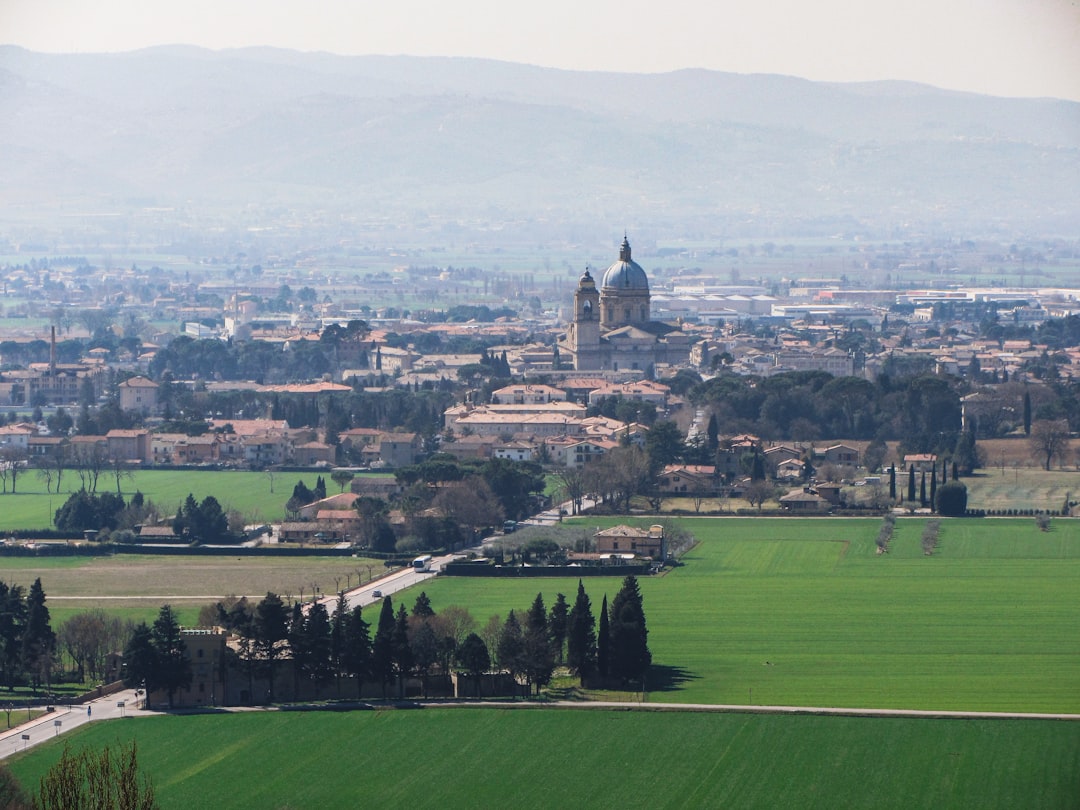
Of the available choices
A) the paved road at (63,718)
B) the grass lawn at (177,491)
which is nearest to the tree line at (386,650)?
the paved road at (63,718)

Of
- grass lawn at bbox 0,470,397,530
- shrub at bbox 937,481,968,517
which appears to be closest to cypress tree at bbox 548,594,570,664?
grass lawn at bbox 0,470,397,530

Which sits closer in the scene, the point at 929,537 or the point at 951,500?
the point at 929,537

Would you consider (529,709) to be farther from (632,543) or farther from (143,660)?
(632,543)

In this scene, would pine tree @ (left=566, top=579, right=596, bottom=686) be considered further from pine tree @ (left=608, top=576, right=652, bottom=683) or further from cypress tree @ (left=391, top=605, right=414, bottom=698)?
cypress tree @ (left=391, top=605, right=414, bottom=698)

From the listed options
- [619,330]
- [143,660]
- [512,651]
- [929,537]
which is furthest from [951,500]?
[619,330]

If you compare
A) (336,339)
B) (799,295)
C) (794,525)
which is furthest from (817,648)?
(799,295)

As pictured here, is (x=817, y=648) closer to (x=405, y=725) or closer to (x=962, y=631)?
(x=962, y=631)

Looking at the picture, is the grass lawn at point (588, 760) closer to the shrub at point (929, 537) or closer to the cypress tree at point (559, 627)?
the cypress tree at point (559, 627)
